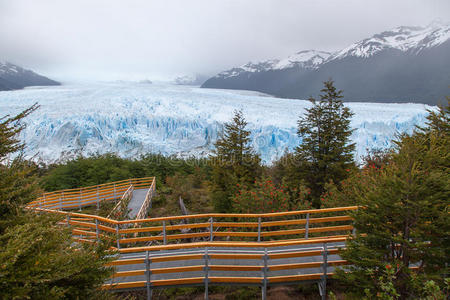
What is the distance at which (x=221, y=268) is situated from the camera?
4547 mm

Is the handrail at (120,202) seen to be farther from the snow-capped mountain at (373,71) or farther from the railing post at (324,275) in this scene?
the snow-capped mountain at (373,71)

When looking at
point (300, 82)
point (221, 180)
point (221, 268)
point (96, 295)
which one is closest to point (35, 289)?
point (96, 295)

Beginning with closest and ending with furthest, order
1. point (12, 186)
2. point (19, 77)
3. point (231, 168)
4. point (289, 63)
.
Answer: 1. point (12, 186)
2. point (231, 168)
3. point (19, 77)
4. point (289, 63)

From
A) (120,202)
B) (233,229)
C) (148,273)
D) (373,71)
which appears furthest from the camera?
(373,71)

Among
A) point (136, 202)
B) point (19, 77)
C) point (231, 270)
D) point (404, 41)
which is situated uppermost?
point (404, 41)

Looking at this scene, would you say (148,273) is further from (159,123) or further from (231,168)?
(159,123)

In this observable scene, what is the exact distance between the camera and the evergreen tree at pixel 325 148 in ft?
42.5

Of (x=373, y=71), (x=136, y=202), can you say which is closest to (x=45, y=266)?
(x=136, y=202)

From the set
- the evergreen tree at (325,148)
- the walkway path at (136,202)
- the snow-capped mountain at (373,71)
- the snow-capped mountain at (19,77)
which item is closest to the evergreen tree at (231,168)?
the evergreen tree at (325,148)

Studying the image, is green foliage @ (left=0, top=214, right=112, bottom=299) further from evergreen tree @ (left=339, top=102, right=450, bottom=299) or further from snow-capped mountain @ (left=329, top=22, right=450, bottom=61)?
snow-capped mountain @ (left=329, top=22, right=450, bottom=61)

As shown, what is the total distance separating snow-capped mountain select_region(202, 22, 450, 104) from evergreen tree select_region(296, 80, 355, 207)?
3508cm

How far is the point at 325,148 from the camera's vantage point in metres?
13.4

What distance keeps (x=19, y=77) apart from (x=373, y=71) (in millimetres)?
80412

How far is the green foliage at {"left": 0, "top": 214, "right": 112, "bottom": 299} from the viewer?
2.09 m
